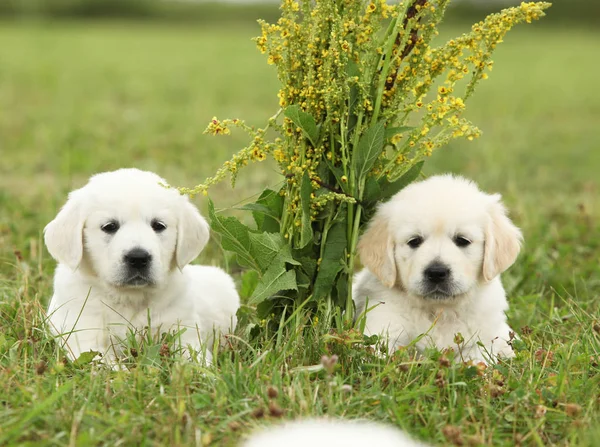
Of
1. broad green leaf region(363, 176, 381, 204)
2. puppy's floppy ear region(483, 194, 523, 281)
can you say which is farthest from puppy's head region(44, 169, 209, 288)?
puppy's floppy ear region(483, 194, 523, 281)

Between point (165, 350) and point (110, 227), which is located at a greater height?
point (110, 227)

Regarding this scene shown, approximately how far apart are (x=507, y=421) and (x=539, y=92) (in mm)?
15275

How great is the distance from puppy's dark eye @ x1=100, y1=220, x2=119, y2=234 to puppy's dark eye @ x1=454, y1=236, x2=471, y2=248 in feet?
5.48

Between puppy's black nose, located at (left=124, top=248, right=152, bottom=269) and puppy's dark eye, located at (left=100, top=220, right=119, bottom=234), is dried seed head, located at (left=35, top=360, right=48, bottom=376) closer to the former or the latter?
puppy's black nose, located at (left=124, top=248, right=152, bottom=269)

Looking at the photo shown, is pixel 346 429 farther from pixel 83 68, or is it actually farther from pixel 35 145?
pixel 83 68

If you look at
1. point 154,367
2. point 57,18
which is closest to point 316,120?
point 154,367

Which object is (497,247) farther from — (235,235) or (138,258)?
(138,258)

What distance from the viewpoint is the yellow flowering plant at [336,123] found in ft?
12.2

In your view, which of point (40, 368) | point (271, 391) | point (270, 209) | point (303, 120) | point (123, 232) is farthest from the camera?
point (270, 209)

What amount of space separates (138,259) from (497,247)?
1.77 metres

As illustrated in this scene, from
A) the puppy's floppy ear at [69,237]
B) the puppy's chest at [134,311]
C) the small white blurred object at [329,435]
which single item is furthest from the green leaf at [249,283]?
the small white blurred object at [329,435]

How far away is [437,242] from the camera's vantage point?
3.87 m

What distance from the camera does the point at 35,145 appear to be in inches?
374

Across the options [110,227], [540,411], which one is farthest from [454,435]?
[110,227]
